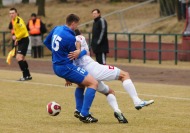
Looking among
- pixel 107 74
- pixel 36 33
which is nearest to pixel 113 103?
pixel 107 74

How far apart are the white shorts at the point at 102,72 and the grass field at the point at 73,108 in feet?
2.45

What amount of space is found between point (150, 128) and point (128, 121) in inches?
35.9

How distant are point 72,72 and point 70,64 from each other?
0.14 metres

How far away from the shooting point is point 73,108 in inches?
597

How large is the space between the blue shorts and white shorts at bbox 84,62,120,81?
141 millimetres

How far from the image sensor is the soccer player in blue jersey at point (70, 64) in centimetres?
1257

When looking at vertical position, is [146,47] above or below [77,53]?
below

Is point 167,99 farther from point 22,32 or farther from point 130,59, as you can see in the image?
point 130,59

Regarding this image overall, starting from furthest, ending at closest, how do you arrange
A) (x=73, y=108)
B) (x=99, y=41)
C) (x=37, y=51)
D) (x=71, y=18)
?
(x=37, y=51) < (x=99, y=41) < (x=73, y=108) < (x=71, y=18)

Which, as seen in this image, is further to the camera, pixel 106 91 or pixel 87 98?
pixel 106 91

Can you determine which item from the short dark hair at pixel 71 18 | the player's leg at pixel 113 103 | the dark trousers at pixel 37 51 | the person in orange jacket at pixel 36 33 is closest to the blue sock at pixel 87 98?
the player's leg at pixel 113 103

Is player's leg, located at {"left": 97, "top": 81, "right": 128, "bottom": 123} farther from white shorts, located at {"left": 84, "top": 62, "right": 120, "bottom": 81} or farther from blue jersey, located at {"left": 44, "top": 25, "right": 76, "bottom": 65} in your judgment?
blue jersey, located at {"left": 44, "top": 25, "right": 76, "bottom": 65}

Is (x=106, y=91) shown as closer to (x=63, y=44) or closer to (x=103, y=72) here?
(x=103, y=72)

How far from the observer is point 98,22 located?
2259 cm
